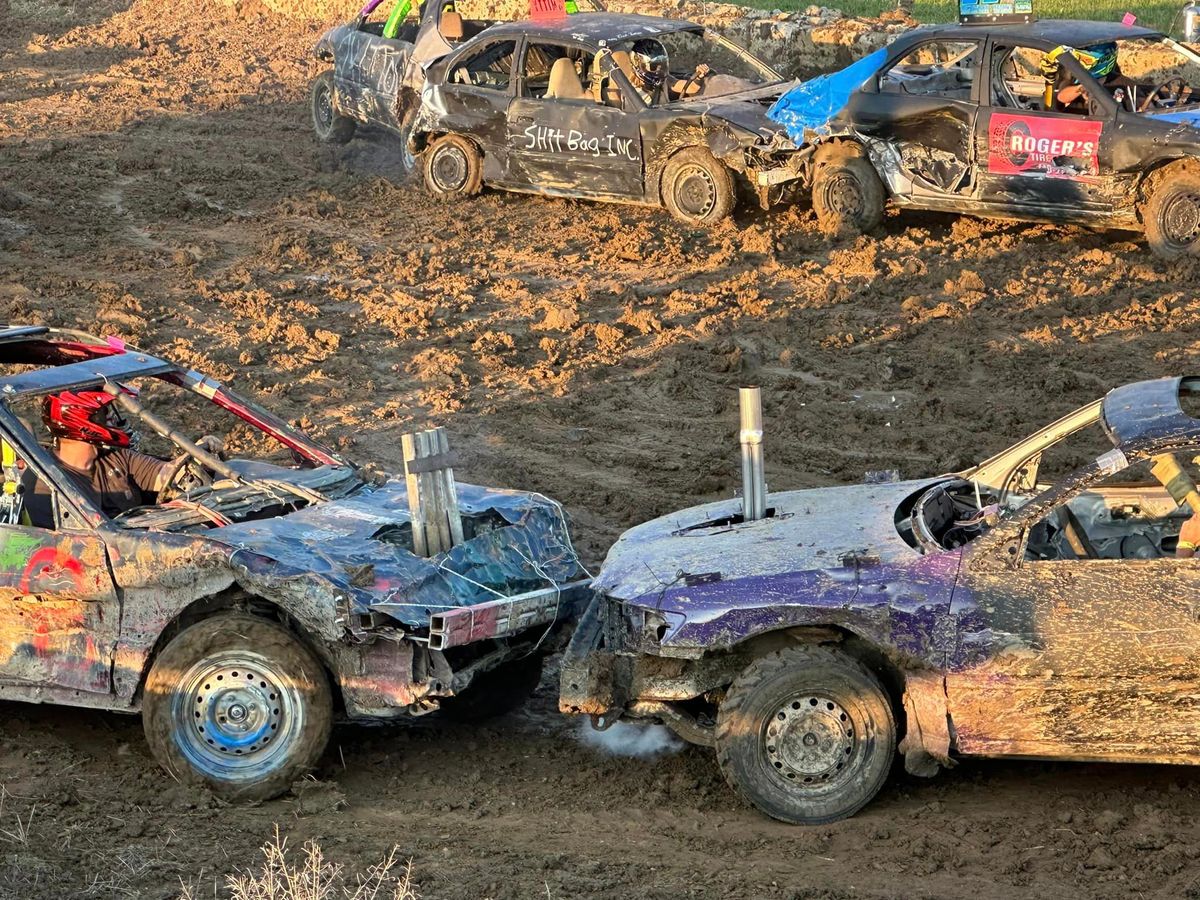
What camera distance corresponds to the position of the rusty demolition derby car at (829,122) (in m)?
12.8

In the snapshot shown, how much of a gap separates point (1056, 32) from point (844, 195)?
214cm

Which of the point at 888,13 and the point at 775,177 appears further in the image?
the point at 888,13

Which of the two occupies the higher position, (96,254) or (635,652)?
(96,254)

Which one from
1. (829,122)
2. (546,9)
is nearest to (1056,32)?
(829,122)

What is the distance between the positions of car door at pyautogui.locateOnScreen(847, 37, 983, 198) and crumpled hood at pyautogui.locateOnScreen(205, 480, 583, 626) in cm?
687

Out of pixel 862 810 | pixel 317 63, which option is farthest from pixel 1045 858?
pixel 317 63

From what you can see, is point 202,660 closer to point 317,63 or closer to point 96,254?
point 96,254

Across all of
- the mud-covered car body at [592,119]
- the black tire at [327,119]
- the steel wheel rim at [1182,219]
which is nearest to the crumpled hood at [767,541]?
the steel wheel rim at [1182,219]

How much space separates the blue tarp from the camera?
1373 cm

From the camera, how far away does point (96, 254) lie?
1455 cm

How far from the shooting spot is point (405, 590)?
21.7 ft

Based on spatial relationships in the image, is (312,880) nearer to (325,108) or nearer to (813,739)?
(813,739)

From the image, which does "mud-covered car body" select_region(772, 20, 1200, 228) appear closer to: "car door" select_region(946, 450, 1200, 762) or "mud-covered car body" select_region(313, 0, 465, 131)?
"mud-covered car body" select_region(313, 0, 465, 131)

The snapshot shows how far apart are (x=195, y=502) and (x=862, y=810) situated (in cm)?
318
